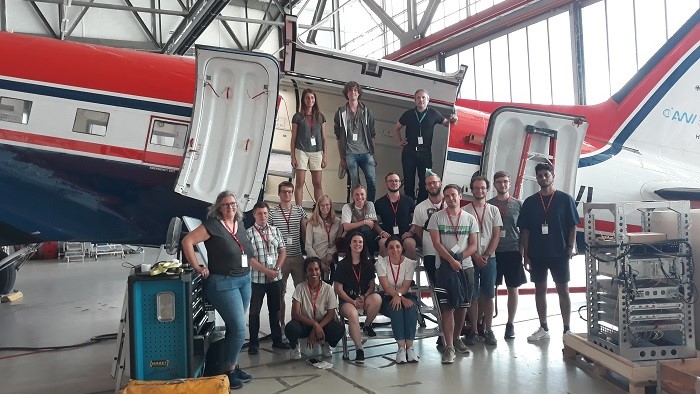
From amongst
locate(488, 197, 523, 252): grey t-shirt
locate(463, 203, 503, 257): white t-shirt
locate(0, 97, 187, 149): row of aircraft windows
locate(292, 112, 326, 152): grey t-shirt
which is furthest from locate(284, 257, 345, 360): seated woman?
locate(488, 197, 523, 252): grey t-shirt

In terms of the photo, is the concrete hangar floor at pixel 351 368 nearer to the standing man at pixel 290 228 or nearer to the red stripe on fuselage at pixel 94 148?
the standing man at pixel 290 228

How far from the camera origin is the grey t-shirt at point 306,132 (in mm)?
6367

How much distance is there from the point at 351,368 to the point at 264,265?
1.29 meters

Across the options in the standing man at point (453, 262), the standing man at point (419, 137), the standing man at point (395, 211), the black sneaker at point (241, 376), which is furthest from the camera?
the standing man at point (419, 137)

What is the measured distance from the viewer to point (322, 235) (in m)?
5.95

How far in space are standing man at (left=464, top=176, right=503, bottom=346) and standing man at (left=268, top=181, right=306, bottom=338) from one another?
184 centimetres

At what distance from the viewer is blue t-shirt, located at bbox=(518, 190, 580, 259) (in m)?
5.91

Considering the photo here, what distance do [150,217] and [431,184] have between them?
303cm

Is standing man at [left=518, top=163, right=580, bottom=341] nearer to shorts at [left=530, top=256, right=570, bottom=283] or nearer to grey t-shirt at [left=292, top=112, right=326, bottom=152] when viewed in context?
shorts at [left=530, top=256, right=570, bottom=283]

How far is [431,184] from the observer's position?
232 inches

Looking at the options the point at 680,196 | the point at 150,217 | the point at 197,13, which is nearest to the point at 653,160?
the point at 680,196

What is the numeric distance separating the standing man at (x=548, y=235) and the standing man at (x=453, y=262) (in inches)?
30.0

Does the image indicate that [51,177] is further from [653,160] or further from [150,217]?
[653,160]

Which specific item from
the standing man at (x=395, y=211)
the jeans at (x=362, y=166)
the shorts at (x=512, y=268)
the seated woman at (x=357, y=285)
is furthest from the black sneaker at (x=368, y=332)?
the shorts at (x=512, y=268)
